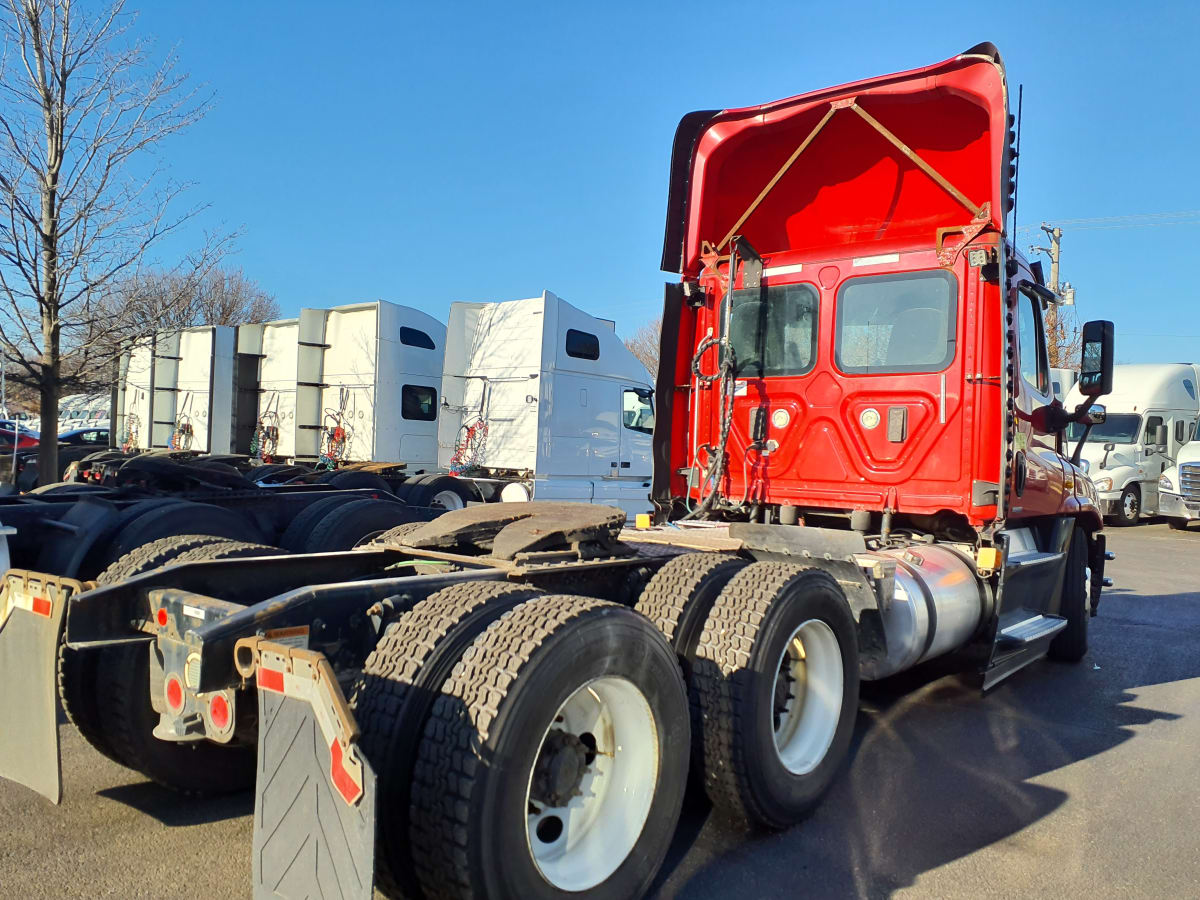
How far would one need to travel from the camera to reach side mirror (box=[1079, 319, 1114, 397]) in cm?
632

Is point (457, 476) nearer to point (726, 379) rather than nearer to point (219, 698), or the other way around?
point (726, 379)

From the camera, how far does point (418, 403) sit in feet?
48.7

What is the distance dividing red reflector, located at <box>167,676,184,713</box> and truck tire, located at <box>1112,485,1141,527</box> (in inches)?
840

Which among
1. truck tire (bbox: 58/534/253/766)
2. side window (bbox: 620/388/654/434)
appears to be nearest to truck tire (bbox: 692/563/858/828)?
truck tire (bbox: 58/534/253/766)

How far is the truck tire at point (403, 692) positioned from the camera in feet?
8.26

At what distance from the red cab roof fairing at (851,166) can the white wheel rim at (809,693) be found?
2.89 m

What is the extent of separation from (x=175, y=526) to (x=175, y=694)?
2778mm

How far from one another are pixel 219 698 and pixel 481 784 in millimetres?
880

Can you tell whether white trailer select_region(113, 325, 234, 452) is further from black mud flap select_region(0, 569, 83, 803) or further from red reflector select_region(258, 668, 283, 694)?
red reflector select_region(258, 668, 283, 694)

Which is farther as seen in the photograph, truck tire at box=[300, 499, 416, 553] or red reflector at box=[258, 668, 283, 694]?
truck tire at box=[300, 499, 416, 553]

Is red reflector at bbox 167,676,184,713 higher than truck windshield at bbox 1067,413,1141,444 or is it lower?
lower

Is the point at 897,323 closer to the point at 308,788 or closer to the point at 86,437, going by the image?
the point at 308,788

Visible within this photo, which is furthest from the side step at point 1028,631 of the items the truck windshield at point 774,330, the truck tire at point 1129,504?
the truck tire at point 1129,504

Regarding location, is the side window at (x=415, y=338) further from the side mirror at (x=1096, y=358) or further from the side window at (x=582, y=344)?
the side mirror at (x=1096, y=358)
